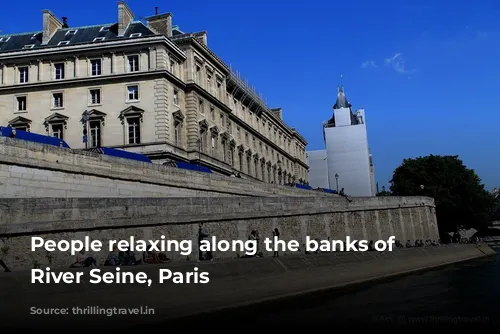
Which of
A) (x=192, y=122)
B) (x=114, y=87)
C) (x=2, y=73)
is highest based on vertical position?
(x=2, y=73)

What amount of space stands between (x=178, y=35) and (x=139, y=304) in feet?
132

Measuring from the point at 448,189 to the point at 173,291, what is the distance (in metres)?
59.6

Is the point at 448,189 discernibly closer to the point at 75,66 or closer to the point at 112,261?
the point at 75,66

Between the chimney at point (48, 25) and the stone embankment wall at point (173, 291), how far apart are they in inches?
1470

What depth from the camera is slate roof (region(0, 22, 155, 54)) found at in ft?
155

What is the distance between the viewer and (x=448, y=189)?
67.6m

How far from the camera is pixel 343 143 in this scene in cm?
9200

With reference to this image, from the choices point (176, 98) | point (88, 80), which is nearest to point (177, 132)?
point (176, 98)

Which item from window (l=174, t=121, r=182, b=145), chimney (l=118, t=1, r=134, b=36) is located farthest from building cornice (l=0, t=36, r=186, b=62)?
window (l=174, t=121, r=182, b=145)

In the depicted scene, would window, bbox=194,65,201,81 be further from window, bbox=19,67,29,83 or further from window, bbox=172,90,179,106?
window, bbox=19,67,29,83

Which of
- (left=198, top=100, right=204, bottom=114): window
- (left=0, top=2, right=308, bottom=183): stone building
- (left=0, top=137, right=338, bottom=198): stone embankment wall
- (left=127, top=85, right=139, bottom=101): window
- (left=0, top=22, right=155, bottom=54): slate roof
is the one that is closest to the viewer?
(left=0, top=137, right=338, bottom=198): stone embankment wall

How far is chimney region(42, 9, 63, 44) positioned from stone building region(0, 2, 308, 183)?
→ 0.09m

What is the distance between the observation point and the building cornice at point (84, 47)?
147ft

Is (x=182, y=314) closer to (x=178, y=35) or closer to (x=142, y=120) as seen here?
(x=142, y=120)
